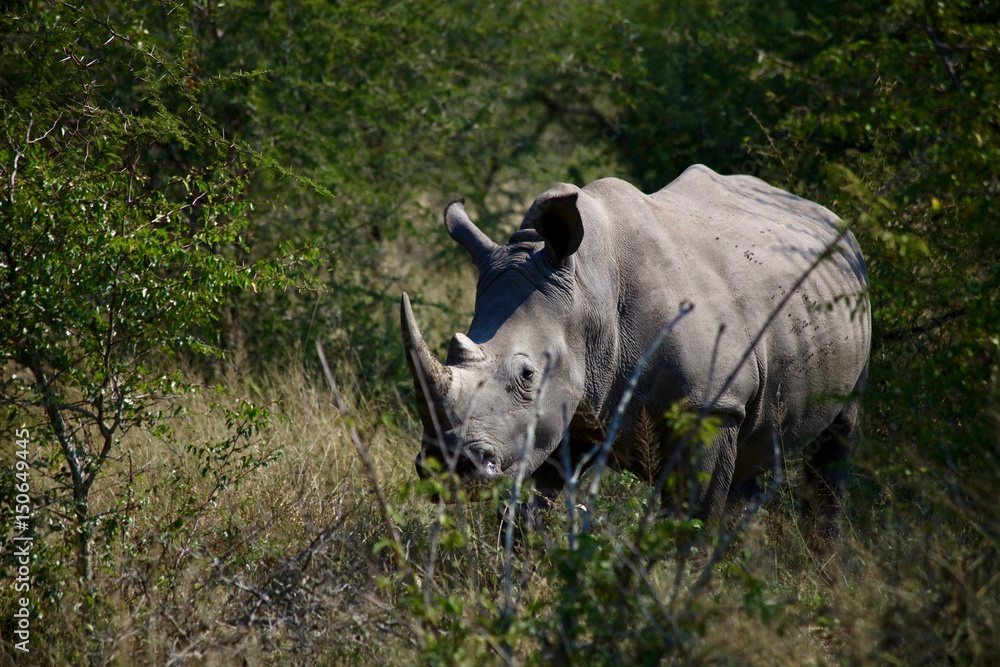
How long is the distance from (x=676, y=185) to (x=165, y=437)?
11.7 feet

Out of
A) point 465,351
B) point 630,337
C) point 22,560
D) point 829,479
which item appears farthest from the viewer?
point 829,479

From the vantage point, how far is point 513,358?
4.71 meters

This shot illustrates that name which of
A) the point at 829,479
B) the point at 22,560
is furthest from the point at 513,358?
the point at 829,479

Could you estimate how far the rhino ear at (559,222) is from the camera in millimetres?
4812

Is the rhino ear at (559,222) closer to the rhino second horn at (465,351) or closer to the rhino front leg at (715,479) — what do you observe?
the rhino second horn at (465,351)

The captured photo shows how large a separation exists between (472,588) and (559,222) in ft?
6.33

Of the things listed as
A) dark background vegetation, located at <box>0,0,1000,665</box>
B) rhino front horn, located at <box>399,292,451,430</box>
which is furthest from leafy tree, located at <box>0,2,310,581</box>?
rhino front horn, located at <box>399,292,451,430</box>

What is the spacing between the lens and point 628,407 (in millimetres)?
4988

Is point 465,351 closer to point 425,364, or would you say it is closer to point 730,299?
point 425,364

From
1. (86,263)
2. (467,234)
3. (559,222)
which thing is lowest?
(467,234)

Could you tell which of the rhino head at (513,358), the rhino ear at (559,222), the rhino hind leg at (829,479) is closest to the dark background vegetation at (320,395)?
the rhino hind leg at (829,479)

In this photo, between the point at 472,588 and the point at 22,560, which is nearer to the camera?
the point at 472,588

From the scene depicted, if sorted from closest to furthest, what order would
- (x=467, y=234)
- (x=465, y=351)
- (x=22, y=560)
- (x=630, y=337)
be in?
(x=22, y=560) → (x=465, y=351) → (x=630, y=337) → (x=467, y=234)

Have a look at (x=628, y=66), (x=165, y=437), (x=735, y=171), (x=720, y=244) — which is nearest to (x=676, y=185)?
(x=720, y=244)
